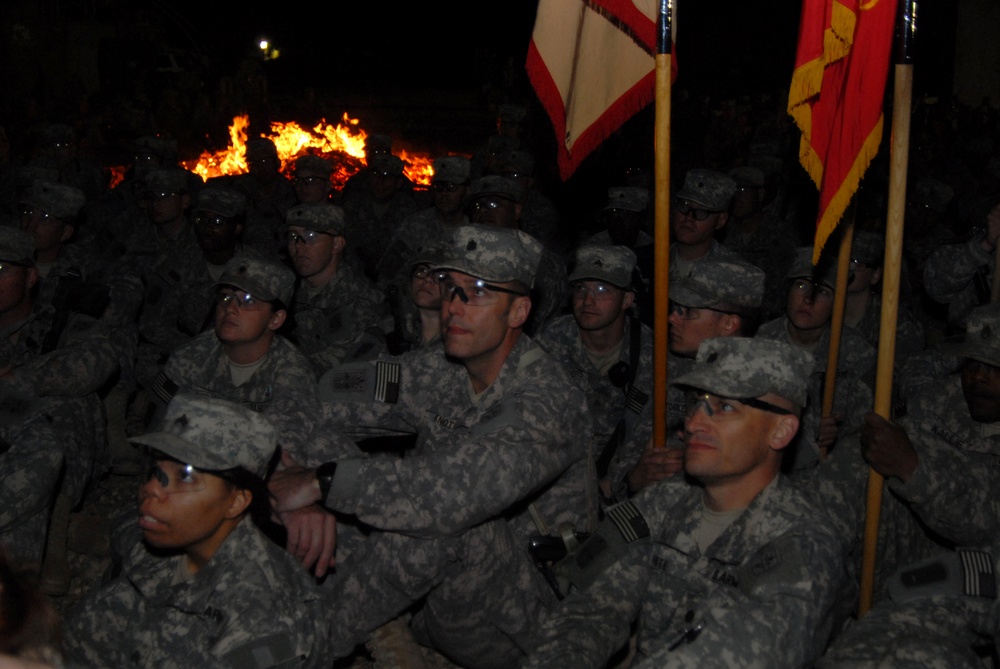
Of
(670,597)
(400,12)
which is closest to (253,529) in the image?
(670,597)

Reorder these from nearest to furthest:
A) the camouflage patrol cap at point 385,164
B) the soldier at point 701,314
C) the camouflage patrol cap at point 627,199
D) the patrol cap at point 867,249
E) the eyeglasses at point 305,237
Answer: the soldier at point 701,314
the patrol cap at point 867,249
the eyeglasses at point 305,237
the camouflage patrol cap at point 627,199
the camouflage patrol cap at point 385,164

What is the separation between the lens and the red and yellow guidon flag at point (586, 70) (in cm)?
461

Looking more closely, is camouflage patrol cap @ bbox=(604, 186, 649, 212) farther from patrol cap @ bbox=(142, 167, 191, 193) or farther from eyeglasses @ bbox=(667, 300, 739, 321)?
patrol cap @ bbox=(142, 167, 191, 193)

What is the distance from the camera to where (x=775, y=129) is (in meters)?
20.2

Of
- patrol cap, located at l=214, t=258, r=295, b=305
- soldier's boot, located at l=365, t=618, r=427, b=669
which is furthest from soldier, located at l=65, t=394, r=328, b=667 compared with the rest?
patrol cap, located at l=214, t=258, r=295, b=305

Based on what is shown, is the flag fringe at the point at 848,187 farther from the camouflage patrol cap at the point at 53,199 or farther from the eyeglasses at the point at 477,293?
the camouflage patrol cap at the point at 53,199

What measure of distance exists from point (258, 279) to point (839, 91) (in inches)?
124

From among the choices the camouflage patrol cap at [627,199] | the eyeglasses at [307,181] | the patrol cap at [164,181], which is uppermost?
the eyeglasses at [307,181]

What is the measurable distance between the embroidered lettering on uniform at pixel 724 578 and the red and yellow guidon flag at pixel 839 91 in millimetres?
1394

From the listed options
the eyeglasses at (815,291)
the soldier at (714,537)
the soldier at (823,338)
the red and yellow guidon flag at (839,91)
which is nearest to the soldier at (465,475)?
the soldier at (714,537)

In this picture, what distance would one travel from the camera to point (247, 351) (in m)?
5.47

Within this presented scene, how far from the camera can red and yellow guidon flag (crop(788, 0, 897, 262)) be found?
Result: 3.91m

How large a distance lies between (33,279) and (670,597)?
473 cm

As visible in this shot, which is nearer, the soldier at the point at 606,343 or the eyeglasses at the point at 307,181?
the soldier at the point at 606,343
